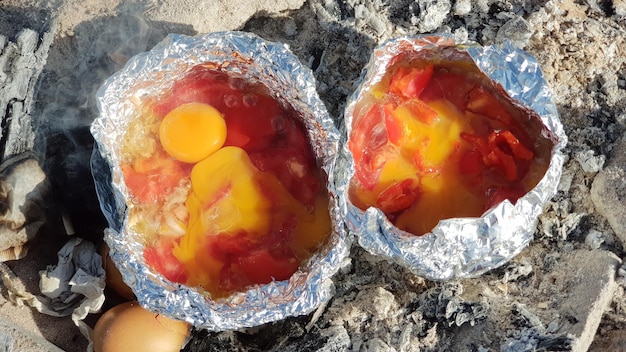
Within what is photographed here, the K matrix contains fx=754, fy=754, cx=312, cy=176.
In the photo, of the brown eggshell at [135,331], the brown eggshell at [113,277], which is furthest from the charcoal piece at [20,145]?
the brown eggshell at [135,331]

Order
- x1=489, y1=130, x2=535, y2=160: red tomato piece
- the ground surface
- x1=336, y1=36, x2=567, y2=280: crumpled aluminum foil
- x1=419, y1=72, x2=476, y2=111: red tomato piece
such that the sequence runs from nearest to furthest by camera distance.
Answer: x1=336, y1=36, x2=567, y2=280: crumpled aluminum foil → the ground surface → x1=489, y1=130, x2=535, y2=160: red tomato piece → x1=419, y1=72, x2=476, y2=111: red tomato piece

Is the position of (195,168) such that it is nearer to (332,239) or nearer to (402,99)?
(332,239)

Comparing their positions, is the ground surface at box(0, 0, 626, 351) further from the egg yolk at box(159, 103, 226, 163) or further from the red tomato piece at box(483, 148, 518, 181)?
the egg yolk at box(159, 103, 226, 163)

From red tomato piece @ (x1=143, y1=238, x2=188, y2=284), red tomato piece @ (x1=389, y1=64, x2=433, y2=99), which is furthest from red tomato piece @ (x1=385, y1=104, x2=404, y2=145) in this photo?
red tomato piece @ (x1=143, y1=238, x2=188, y2=284)

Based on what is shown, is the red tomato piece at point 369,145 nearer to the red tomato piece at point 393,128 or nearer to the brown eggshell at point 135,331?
the red tomato piece at point 393,128

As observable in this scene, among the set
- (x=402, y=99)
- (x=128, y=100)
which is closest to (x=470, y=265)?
(x=402, y=99)

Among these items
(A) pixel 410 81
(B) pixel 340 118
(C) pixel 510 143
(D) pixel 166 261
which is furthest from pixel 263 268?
(C) pixel 510 143

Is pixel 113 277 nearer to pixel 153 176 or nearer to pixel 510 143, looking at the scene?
pixel 153 176
